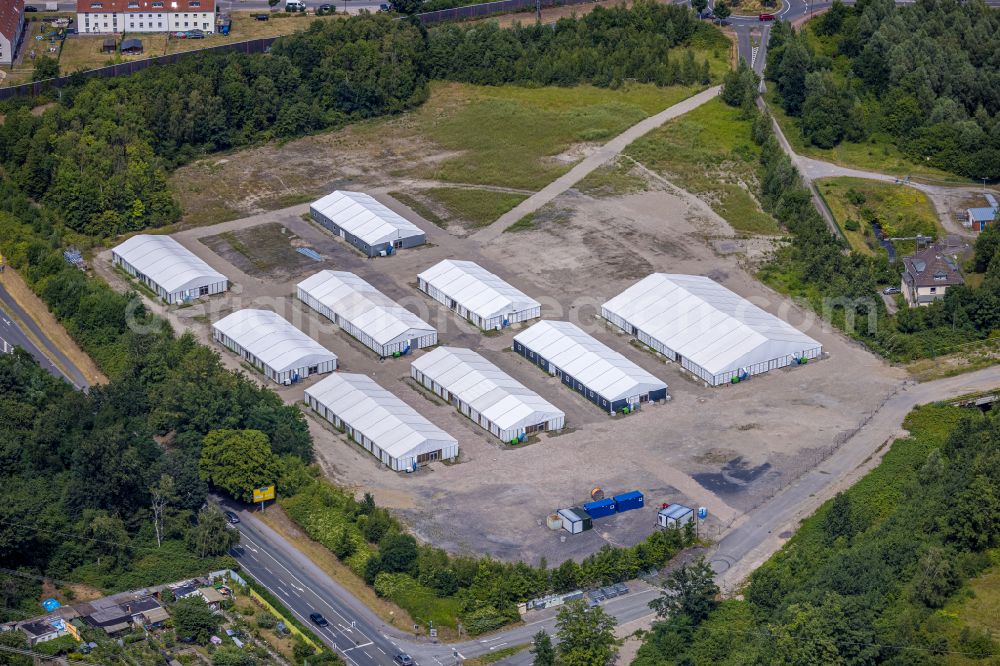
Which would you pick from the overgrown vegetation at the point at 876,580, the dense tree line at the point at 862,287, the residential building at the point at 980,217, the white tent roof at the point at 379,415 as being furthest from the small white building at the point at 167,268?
the residential building at the point at 980,217

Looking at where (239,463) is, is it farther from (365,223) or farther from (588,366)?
(365,223)

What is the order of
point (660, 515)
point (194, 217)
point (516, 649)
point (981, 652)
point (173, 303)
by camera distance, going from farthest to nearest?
point (194, 217) < point (173, 303) < point (660, 515) < point (516, 649) < point (981, 652)

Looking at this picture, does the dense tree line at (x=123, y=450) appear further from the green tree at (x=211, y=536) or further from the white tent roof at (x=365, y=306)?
the white tent roof at (x=365, y=306)

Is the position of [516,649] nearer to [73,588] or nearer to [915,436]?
[73,588]

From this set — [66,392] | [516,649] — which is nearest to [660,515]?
[516,649]

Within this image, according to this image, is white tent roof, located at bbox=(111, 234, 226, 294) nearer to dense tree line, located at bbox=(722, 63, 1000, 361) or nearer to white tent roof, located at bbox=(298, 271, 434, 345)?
white tent roof, located at bbox=(298, 271, 434, 345)

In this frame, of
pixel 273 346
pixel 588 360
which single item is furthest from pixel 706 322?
pixel 273 346
